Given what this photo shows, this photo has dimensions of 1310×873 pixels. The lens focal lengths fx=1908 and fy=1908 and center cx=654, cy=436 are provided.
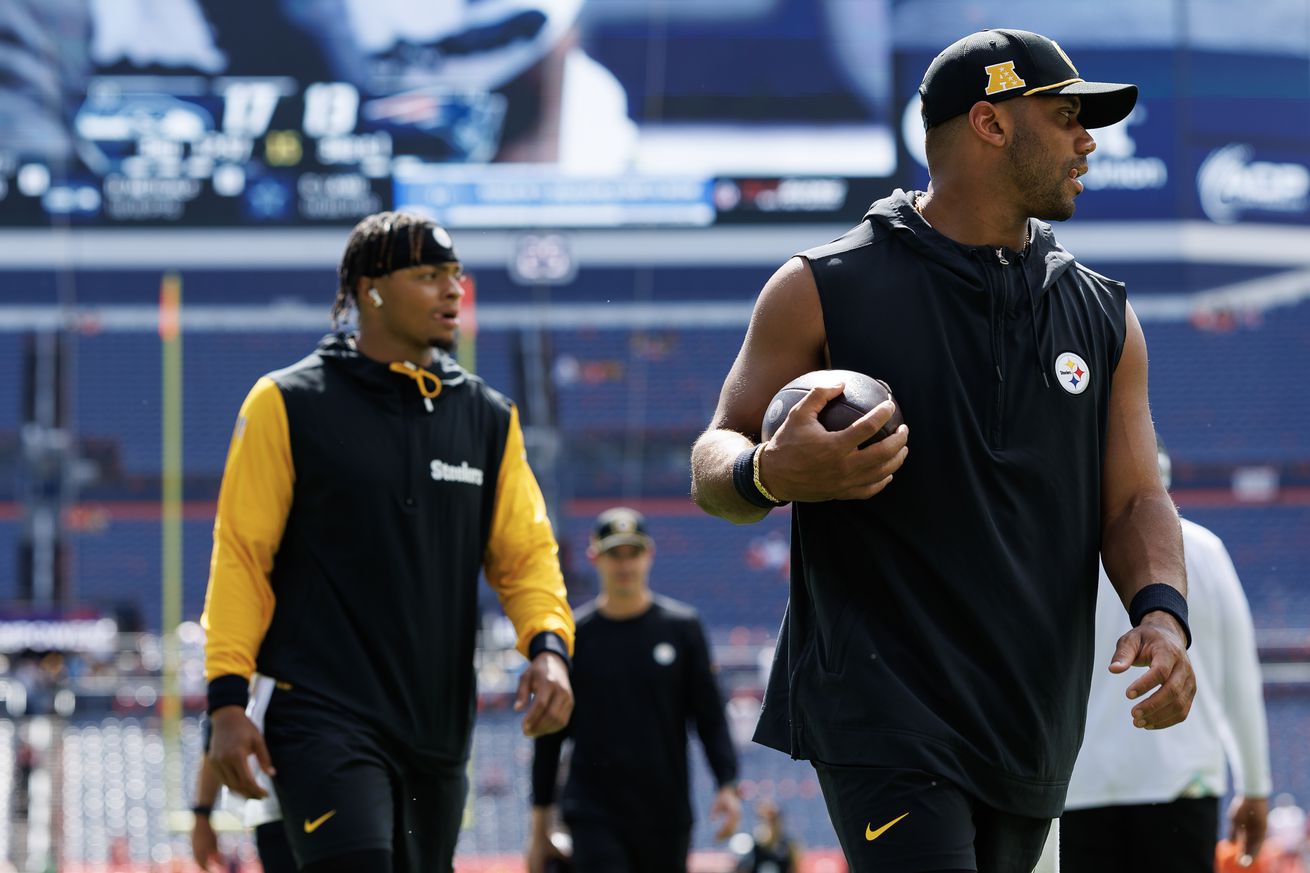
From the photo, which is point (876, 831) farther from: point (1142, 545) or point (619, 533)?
point (619, 533)

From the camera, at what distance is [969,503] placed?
3076 millimetres

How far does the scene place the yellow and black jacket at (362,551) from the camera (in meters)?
4.34

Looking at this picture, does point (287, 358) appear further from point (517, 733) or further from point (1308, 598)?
point (1308, 598)

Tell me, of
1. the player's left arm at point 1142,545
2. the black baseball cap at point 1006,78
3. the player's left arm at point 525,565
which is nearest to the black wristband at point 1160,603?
the player's left arm at point 1142,545

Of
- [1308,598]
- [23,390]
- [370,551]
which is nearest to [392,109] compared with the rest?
[23,390]

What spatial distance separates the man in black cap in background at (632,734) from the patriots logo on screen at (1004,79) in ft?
14.0

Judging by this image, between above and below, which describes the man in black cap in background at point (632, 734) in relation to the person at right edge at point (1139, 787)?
below

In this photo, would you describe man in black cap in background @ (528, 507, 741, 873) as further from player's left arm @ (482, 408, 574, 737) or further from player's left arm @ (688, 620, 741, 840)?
player's left arm @ (482, 408, 574, 737)

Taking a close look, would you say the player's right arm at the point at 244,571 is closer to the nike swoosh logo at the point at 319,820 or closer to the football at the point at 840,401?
the nike swoosh logo at the point at 319,820

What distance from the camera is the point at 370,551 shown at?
4414 mm

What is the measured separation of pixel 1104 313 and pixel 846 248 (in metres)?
0.48

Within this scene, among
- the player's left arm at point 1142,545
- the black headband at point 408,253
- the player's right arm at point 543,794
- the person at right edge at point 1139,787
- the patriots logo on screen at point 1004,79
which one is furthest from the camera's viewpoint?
the player's right arm at point 543,794

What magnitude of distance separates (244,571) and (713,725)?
10.7 ft

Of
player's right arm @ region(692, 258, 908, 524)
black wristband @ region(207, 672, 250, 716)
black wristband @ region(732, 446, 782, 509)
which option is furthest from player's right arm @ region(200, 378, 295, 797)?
black wristband @ region(732, 446, 782, 509)
